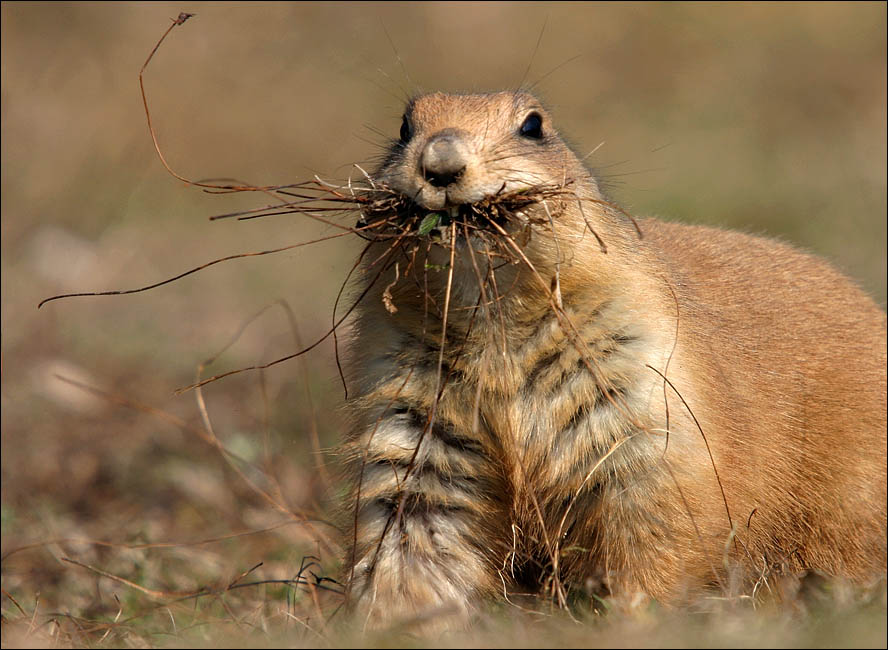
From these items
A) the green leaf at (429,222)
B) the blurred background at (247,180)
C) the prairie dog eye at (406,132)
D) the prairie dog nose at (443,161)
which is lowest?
the blurred background at (247,180)

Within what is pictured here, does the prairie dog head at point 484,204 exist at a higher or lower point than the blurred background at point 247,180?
higher

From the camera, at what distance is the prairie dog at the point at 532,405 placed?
12.9 feet

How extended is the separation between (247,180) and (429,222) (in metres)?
9.22

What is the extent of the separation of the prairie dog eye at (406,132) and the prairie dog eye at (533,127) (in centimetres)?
43

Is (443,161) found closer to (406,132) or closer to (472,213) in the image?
(472,213)

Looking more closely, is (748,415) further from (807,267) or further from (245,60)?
(245,60)

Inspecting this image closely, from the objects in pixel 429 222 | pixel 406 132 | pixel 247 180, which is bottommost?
pixel 247 180

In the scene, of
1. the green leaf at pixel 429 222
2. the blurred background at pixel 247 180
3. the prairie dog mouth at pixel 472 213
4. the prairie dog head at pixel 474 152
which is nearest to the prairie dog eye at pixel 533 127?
the prairie dog head at pixel 474 152

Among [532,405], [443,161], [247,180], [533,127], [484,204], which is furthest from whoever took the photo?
[247,180]

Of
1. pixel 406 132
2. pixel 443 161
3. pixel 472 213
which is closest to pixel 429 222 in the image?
pixel 472 213

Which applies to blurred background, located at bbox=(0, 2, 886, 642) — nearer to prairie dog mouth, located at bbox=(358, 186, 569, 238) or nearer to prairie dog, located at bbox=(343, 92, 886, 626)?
prairie dog, located at bbox=(343, 92, 886, 626)

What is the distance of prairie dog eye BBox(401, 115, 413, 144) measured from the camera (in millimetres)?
4297

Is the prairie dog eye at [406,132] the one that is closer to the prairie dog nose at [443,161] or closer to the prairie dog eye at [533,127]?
the prairie dog eye at [533,127]

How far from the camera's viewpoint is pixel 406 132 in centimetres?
436
